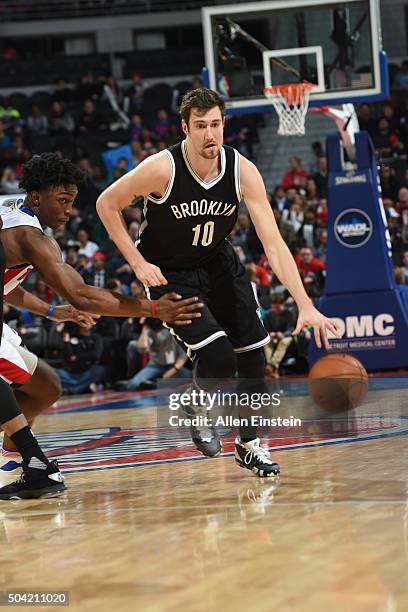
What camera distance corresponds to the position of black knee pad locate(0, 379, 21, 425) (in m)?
4.48

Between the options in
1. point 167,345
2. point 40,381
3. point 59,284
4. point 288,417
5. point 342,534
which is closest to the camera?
point 342,534

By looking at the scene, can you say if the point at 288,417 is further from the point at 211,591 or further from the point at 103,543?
the point at 211,591

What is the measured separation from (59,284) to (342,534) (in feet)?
6.42

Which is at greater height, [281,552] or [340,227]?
[340,227]

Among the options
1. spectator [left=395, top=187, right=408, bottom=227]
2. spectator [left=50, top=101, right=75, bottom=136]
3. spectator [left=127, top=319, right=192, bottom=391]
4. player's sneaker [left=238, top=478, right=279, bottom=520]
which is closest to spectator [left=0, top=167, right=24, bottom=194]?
spectator [left=50, top=101, right=75, bottom=136]

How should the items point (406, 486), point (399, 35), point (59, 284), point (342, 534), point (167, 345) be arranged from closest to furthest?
point (342, 534)
point (406, 486)
point (59, 284)
point (167, 345)
point (399, 35)

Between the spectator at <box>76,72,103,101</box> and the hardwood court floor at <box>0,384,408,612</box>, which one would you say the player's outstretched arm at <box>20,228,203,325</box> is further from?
the spectator at <box>76,72,103,101</box>

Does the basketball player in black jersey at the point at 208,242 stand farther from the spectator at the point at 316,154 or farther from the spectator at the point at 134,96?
the spectator at the point at 134,96

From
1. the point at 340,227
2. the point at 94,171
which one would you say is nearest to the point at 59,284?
the point at 340,227

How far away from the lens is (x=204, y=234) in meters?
4.95

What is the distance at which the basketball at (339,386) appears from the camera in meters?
6.82

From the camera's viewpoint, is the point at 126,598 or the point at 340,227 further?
the point at 340,227

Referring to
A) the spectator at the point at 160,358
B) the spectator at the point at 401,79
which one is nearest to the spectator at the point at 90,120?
the spectator at the point at 401,79

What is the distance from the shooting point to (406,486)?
14.1ft
